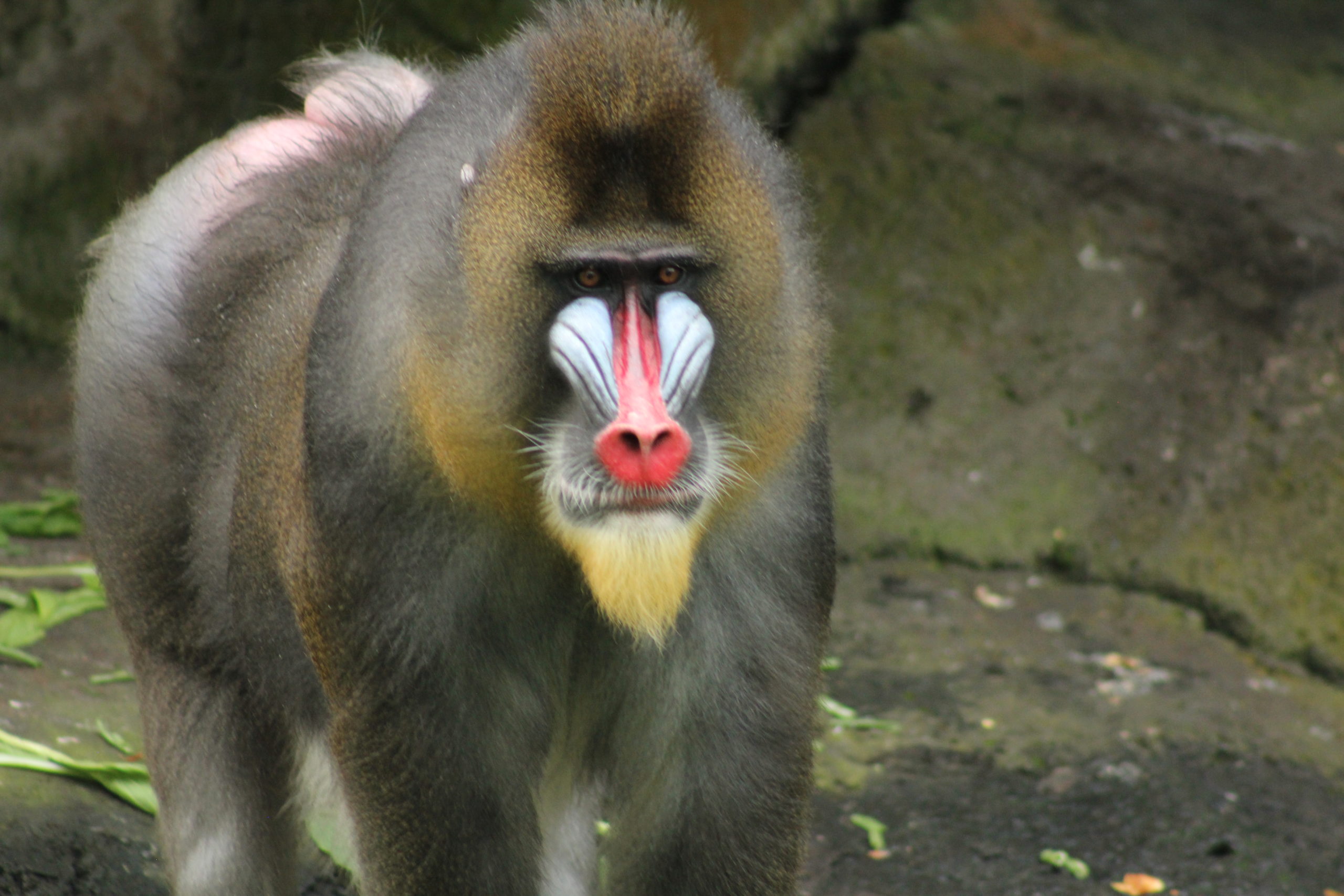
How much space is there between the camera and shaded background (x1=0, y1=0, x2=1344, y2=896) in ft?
16.0

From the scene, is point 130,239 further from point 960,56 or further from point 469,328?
point 960,56

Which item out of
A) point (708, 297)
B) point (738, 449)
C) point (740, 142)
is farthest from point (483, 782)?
point (740, 142)

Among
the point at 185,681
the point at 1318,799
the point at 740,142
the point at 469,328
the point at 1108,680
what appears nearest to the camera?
the point at 469,328

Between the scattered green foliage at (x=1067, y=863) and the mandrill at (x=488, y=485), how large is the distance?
128 cm

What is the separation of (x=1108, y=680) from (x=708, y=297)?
3025 mm

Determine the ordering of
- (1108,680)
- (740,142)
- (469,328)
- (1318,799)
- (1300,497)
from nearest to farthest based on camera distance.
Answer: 1. (469,328)
2. (740,142)
3. (1318,799)
4. (1108,680)
5. (1300,497)

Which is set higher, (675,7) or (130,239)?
(675,7)

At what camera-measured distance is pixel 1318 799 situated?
4.30 metres

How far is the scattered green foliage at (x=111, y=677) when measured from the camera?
4.23 m

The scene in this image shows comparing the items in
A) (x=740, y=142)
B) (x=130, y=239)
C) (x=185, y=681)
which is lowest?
(x=185, y=681)

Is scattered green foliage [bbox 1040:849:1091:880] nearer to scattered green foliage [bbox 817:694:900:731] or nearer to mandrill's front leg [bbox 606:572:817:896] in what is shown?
scattered green foliage [bbox 817:694:900:731]

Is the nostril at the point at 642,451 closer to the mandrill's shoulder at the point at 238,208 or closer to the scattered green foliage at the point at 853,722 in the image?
the mandrill's shoulder at the point at 238,208

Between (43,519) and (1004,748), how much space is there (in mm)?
3073

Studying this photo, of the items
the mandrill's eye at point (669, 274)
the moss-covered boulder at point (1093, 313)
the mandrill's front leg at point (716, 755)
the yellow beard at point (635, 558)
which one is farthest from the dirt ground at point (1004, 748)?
the mandrill's eye at point (669, 274)
